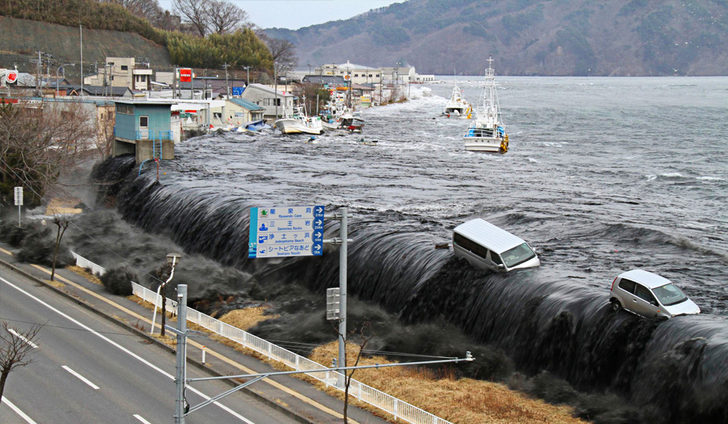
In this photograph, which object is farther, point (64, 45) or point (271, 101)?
point (64, 45)

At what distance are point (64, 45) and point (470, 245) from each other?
465ft

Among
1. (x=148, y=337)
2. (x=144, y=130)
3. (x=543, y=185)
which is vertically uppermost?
(x=144, y=130)

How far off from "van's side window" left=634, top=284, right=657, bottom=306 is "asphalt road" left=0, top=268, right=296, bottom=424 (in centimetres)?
1185

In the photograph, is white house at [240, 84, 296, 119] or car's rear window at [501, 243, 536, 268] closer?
car's rear window at [501, 243, 536, 268]

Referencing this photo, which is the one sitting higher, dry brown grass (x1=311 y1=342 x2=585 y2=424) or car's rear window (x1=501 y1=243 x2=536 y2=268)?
car's rear window (x1=501 y1=243 x2=536 y2=268)

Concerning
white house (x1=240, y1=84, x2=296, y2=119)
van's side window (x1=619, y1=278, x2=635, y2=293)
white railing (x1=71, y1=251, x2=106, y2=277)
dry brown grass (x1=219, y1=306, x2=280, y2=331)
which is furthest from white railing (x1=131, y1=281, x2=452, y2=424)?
white house (x1=240, y1=84, x2=296, y2=119)

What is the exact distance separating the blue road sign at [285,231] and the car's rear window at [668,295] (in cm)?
1089

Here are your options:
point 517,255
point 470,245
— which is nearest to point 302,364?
point 470,245

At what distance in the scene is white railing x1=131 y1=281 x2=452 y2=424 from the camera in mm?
22766

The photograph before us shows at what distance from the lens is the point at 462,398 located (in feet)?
80.3

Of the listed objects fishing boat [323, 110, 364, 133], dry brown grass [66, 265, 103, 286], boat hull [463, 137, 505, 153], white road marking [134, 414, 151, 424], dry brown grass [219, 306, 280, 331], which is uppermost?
fishing boat [323, 110, 364, 133]

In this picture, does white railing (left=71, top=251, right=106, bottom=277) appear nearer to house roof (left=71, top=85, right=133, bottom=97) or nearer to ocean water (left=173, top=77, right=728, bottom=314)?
ocean water (left=173, top=77, right=728, bottom=314)

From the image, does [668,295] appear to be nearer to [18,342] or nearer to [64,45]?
[18,342]

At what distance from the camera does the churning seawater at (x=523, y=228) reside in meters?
25.4
